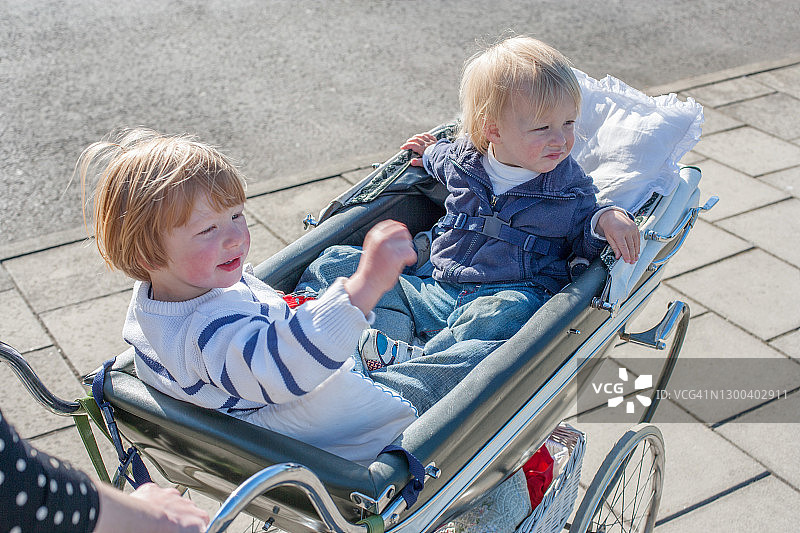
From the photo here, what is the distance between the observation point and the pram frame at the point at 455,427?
157 centimetres

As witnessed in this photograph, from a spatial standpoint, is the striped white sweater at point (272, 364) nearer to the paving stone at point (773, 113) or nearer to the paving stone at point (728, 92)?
the paving stone at point (773, 113)

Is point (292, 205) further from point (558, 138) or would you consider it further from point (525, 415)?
point (525, 415)

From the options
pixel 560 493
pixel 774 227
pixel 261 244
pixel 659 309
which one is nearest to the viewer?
pixel 560 493

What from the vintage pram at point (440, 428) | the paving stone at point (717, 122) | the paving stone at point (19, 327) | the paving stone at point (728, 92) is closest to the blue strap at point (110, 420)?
the vintage pram at point (440, 428)

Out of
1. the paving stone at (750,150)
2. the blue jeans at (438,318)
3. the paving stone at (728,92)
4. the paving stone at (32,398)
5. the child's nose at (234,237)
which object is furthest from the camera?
the paving stone at (728,92)

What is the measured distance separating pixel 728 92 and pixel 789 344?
2.88 m

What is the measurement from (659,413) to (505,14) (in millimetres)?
4756

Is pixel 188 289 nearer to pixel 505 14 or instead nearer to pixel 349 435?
pixel 349 435

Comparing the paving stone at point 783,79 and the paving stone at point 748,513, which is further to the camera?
the paving stone at point 783,79

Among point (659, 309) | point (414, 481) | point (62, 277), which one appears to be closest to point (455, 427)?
point (414, 481)

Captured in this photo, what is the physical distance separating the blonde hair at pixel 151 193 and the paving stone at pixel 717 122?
A: 4.24m

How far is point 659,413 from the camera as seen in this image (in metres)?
3.11

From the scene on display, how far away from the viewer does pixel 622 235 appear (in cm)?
223

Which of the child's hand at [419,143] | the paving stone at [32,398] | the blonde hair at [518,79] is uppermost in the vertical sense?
the blonde hair at [518,79]
